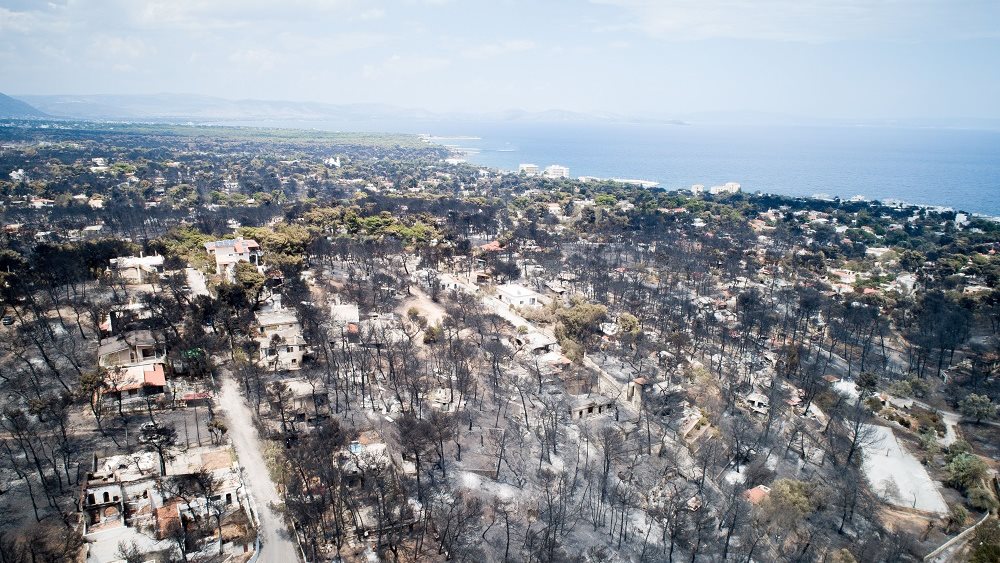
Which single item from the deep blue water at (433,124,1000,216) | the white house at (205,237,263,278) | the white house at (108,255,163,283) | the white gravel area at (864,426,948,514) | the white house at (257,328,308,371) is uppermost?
the deep blue water at (433,124,1000,216)

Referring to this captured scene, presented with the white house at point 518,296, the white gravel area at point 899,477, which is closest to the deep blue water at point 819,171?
the white house at point 518,296

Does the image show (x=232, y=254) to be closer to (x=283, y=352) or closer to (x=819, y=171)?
(x=283, y=352)

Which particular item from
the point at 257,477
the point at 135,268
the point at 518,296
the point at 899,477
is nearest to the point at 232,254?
the point at 135,268

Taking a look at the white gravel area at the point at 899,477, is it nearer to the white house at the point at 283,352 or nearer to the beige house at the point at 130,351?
the white house at the point at 283,352

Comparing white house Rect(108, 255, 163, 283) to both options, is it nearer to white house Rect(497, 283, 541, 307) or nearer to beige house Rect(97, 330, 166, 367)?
beige house Rect(97, 330, 166, 367)

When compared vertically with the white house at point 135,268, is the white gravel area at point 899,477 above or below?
below

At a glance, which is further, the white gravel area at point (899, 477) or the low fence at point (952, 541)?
the white gravel area at point (899, 477)

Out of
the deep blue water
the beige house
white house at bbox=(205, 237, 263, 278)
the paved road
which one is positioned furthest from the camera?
the deep blue water

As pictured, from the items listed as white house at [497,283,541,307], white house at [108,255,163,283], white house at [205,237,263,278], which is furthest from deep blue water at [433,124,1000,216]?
white house at [108,255,163,283]

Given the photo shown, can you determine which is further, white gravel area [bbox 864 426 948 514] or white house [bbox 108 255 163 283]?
white house [bbox 108 255 163 283]
